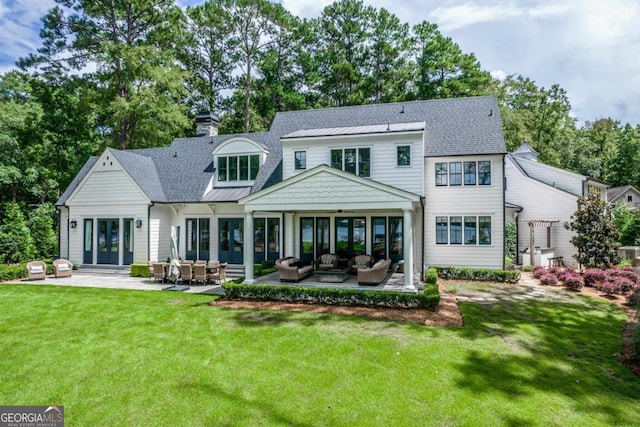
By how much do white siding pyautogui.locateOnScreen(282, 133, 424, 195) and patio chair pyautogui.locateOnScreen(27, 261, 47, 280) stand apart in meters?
12.8

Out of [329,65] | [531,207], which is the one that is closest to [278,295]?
[531,207]

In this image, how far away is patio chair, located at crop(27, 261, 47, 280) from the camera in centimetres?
1509

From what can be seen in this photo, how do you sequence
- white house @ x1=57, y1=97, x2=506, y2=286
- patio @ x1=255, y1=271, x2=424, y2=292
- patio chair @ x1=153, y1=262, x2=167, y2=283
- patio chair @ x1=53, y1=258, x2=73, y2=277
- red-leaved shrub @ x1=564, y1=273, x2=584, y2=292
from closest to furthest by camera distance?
patio @ x1=255, y1=271, x2=424, y2=292, red-leaved shrub @ x1=564, y1=273, x2=584, y2=292, patio chair @ x1=153, y1=262, x2=167, y2=283, white house @ x1=57, y1=97, x2=506, y2=286, patio chair @ x1=53, y1=258, x2=73, y2=277

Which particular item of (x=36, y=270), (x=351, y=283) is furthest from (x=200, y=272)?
(x=36, y=270)

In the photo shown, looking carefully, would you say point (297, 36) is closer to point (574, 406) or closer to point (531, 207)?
point (531, 207)

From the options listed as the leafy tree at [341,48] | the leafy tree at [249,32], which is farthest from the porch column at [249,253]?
the leafy tree at [341,48]

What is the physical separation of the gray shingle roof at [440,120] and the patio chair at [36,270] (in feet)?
42.8

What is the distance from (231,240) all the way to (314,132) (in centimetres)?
700

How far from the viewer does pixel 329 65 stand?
3462 centimetres

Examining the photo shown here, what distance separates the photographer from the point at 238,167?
1852cm

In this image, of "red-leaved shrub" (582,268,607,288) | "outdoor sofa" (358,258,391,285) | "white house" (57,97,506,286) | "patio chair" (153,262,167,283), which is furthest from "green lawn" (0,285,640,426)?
"white house" (57,97,506,286)

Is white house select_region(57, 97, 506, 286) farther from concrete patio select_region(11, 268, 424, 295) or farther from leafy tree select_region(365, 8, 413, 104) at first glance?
leafy tree select_region(365, 8, 413, 104)

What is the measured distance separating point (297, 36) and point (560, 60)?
2348 cm

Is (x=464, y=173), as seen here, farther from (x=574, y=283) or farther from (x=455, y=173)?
(x=574, y=283)
